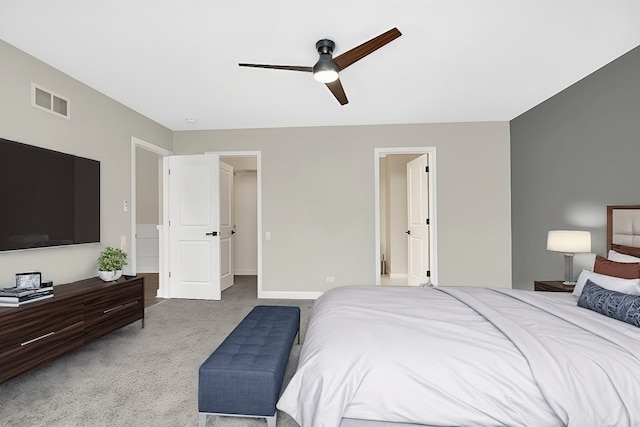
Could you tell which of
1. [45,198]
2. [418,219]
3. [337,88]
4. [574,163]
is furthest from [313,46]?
[418,219]

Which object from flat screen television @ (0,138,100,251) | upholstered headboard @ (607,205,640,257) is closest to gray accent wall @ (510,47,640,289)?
upholstered headboard @ (607,205,640,257)

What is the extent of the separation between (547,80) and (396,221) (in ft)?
11.1

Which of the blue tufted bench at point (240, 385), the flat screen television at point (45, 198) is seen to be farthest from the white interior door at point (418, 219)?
the flat screen television at point (45, 198)

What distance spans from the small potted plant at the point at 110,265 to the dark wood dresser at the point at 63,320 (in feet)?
0.25

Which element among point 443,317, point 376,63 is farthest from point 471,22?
point 443,317

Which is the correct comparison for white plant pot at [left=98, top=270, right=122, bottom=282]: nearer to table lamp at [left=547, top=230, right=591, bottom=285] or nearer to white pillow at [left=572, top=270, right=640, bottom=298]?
white pillow at [left=572, top=270, right=640, bottom=298]

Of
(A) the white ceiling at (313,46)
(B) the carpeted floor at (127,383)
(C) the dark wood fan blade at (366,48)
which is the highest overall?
(A) the white ceiling at (313,46)

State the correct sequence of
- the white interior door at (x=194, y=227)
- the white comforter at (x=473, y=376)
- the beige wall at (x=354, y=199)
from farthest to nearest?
the white interior door at (x=194, y=227) < the beige wall at (x=354, y=199) < the white comforter at (x=473, y=376)

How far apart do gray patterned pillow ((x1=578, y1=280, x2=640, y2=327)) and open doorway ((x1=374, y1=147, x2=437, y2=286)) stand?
259cm

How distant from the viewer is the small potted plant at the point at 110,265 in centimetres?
310

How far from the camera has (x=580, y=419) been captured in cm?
125

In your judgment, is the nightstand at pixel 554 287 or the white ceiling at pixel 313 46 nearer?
the white ceiling at pixel 313 46

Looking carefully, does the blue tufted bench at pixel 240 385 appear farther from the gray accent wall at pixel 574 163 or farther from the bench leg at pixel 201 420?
the gray accent wall at pixel 574 163

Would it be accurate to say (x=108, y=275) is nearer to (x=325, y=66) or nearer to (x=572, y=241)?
(x=325, y=66)
